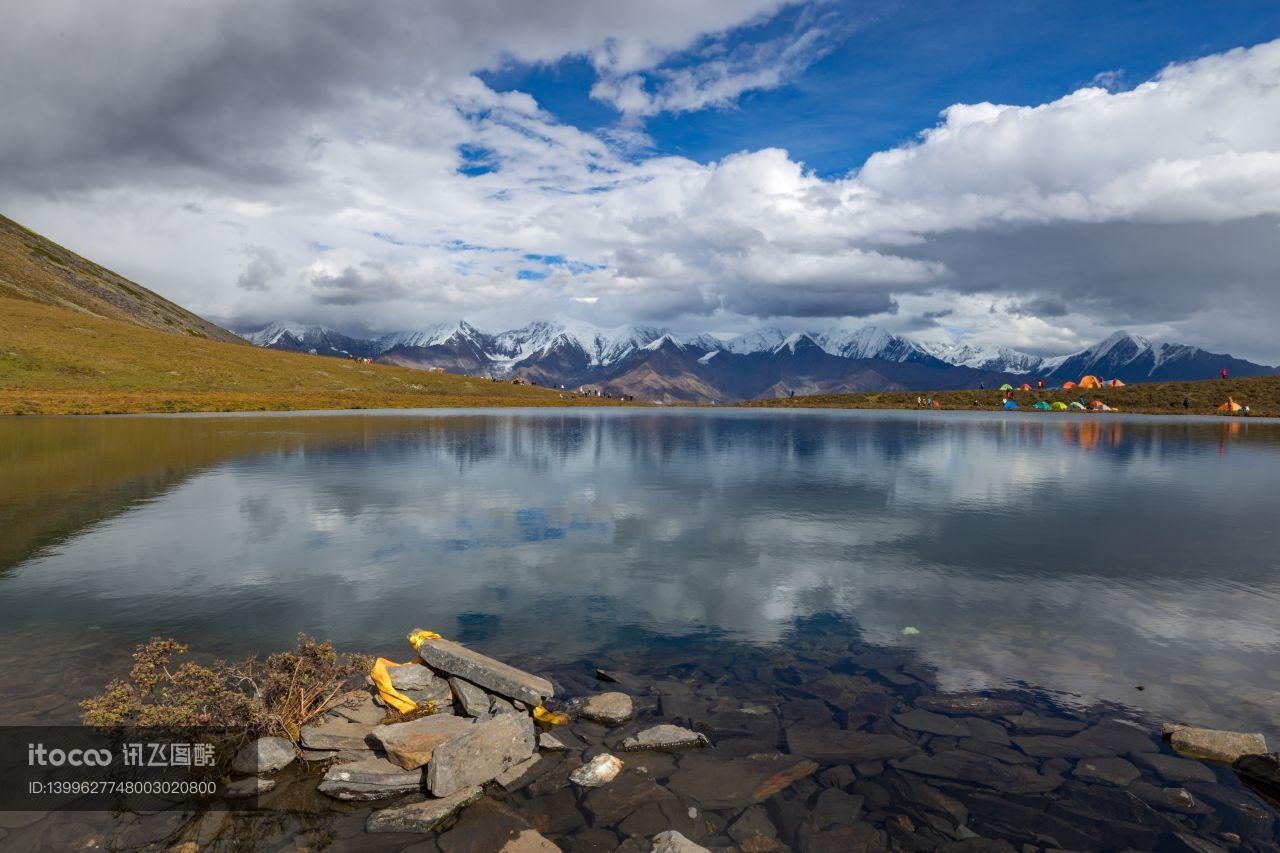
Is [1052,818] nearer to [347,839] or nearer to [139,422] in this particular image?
[347,839]

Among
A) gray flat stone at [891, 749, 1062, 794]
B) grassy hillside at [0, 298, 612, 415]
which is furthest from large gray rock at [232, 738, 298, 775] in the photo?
grassy hillside at [0, 298, 612, 415]

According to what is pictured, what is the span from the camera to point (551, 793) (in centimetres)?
1234

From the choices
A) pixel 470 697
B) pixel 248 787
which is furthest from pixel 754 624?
pixel 248 787

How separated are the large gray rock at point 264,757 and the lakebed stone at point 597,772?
5.76 m

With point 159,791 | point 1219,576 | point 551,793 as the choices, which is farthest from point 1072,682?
point 159,791

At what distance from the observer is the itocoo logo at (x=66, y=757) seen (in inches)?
502

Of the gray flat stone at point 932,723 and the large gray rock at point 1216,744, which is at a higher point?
the large gray rock at point 1216,744

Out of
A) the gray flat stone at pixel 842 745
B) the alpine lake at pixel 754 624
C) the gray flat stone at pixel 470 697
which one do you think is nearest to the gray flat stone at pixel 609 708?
the alpine lake at pixel 754 624

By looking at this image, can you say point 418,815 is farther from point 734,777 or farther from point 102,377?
point 102,377

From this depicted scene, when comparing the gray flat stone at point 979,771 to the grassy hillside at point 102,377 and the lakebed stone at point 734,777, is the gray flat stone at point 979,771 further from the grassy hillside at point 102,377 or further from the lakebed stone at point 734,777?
the grassy hillside at point 102,377

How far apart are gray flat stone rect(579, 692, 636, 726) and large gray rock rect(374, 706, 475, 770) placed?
8.93 ft

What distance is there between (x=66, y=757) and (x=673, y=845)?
40.1ft

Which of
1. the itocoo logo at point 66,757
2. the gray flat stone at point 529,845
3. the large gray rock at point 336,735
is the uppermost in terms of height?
the large gray rock at point 336,735

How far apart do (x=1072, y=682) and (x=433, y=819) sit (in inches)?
624
